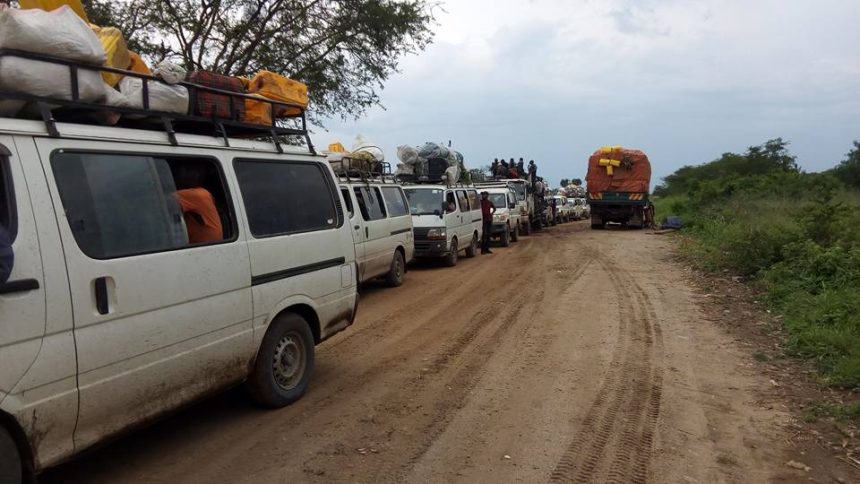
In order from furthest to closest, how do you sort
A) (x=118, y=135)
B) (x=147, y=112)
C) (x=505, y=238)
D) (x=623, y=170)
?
1. (x=623, y=170)
2. (x=505, y=238)
3. (x=147, y=112)
4. (x=118, y=135)

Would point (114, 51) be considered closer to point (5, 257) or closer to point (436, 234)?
point (5, 257)

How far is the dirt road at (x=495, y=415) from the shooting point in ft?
12.8

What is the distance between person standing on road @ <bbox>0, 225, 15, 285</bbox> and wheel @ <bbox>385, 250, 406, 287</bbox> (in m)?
8.32

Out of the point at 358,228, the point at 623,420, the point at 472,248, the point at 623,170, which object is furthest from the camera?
the point at 623,170

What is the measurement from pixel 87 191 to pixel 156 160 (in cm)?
58

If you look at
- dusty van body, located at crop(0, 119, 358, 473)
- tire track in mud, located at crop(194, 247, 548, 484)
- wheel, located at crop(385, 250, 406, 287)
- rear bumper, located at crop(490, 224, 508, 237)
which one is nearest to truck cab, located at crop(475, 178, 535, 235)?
rear bumper, located at crop(490, 224, 508, 237)

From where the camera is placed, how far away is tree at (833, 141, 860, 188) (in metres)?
33.9

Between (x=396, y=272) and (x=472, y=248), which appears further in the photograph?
(x=472, y=248)

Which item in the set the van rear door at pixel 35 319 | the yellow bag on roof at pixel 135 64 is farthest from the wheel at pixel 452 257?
the van rear door at pixel 35 319

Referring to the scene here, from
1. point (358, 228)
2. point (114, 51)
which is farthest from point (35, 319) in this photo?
point (358, 228)

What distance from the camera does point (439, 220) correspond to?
536 inches

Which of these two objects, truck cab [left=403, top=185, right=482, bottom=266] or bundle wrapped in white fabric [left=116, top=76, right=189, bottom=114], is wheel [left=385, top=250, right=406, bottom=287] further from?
bundle wrapped in white fabric [left=116, top=76, right=189, bottom=114]

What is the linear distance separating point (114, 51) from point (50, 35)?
2.59ft

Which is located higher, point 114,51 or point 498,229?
point 114,51
